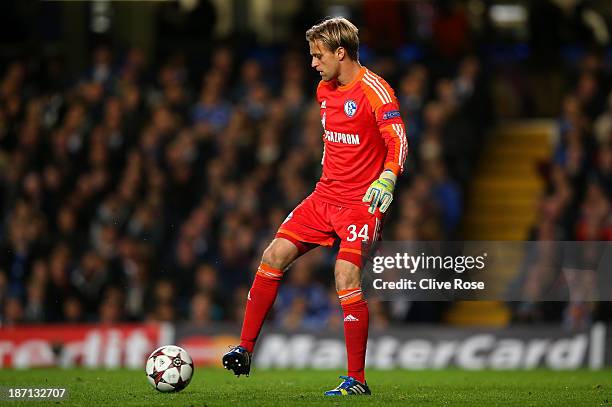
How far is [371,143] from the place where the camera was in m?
8.18

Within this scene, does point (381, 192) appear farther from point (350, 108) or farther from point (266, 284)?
point (266, 284)

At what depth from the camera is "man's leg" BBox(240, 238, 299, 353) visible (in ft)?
27.0

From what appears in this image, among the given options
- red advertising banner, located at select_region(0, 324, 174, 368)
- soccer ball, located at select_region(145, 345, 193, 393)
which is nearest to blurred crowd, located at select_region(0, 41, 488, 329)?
red advertising banner, located at select_region(0, 324, 174, 368)

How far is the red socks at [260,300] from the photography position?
8250mm

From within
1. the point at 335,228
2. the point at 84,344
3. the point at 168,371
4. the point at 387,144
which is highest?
the point at 387,144

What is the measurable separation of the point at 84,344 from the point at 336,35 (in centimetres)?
629

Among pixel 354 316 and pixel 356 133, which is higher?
pixel 356 133

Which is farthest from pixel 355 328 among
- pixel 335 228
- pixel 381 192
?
pixel 381 192

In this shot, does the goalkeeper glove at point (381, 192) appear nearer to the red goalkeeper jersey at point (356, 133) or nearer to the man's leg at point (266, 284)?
the red goalkeeper jersey at point (356, 133)

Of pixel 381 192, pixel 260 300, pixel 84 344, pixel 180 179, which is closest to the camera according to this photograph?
pixel 381 192

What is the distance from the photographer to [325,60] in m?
8.08

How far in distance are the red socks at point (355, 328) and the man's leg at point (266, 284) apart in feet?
1.65

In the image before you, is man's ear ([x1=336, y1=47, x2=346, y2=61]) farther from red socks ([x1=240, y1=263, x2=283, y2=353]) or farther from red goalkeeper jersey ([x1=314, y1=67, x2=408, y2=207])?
red socks ([x1=240, y1=263, x2=283, y2=353])

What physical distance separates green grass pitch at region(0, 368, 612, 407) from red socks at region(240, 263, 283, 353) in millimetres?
379
